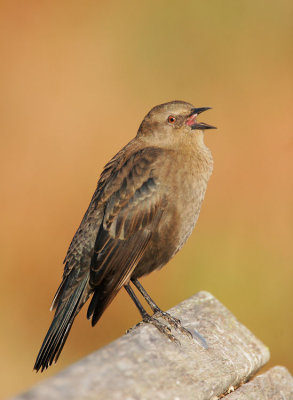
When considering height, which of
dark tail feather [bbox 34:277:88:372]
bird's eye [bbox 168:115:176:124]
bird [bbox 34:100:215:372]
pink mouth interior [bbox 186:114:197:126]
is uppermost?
bird's eye [bbox 168:115:176:124]

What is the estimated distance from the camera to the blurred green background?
27.5ft

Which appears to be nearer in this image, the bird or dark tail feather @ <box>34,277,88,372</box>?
dark tail feather @ <box>34,277,88,372</box>

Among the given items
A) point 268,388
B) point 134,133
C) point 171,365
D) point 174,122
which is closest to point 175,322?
point 268,388

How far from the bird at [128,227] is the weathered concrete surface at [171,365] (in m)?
0.47

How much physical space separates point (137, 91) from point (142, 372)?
604 centimetres

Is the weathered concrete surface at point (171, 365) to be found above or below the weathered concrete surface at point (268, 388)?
above

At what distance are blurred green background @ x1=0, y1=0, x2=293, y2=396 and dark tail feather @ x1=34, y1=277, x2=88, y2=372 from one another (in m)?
3.71

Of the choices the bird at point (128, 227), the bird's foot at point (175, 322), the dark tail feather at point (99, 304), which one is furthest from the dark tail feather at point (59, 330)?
the bird's foot at point (175, 322)

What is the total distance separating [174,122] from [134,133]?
3.49 meters

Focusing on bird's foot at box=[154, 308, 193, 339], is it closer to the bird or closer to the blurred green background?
the bird

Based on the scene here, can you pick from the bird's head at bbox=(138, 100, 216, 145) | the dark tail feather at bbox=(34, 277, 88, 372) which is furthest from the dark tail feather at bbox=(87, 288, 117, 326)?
the bird's head at bbox=(138, 100, 216, 145)

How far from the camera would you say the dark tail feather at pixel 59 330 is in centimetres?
443

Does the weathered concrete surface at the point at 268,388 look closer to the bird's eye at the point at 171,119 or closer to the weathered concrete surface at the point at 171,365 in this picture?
the weathered concrete surface at the point at 171,365

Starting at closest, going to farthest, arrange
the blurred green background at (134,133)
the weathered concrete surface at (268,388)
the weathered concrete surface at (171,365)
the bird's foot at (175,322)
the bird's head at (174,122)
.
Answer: the weathered concrete surface at (171,365) → the weathered concrete surface at (268,388) → the bird's foot at (175,322) → the bird's head at (174,122) → the blurred green background at (134,133)
